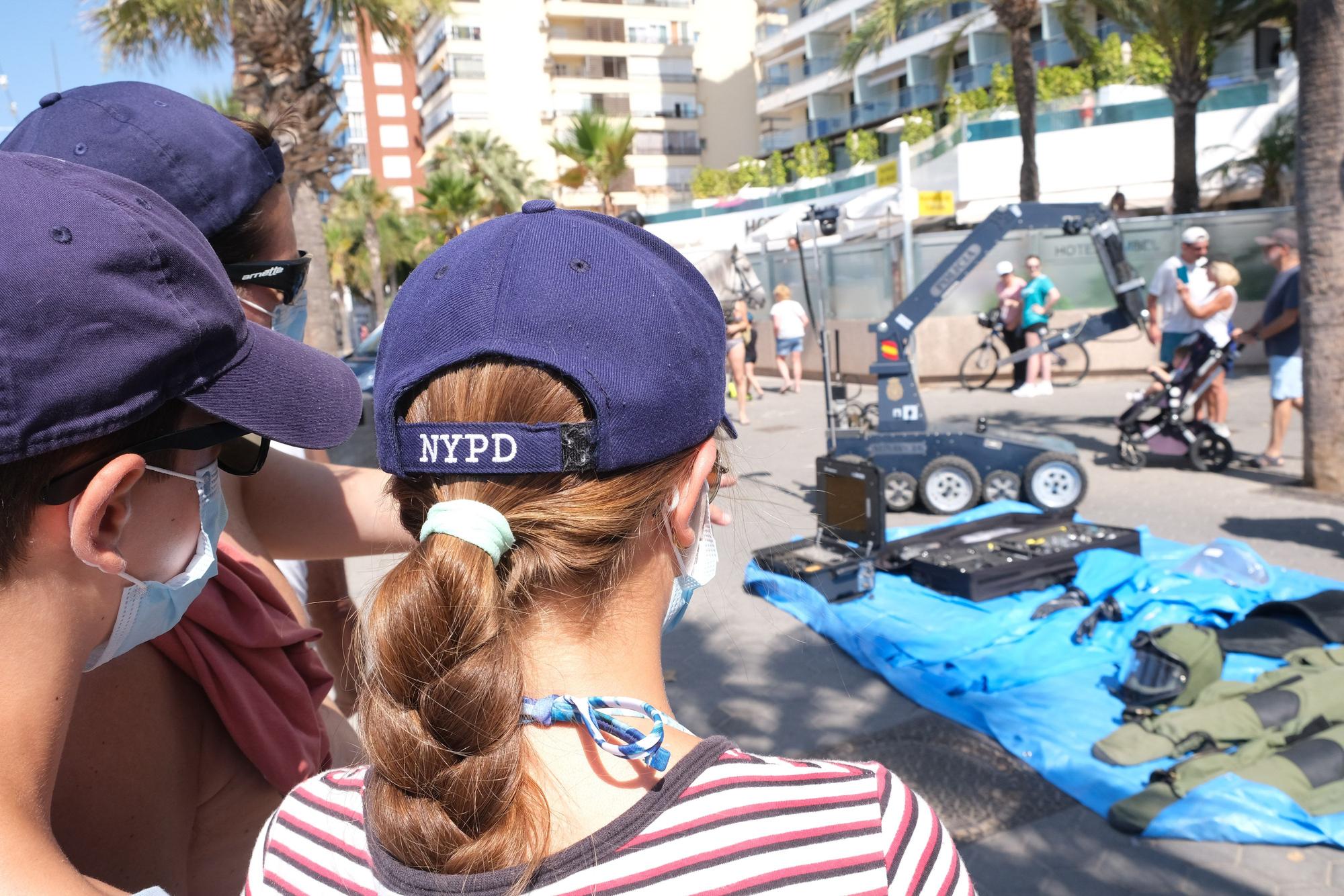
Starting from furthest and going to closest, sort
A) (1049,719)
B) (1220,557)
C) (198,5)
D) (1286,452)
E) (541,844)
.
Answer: (198,5), (1286,452), (1220,557), (1049,719), (541,844)

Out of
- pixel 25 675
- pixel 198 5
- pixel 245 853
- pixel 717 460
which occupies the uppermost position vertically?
pixel 198 5

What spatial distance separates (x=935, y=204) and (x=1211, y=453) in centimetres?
746

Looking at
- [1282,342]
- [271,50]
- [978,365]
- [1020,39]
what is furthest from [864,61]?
[1282,342]

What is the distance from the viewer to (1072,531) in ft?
20.2

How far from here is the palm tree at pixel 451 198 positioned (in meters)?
43.6

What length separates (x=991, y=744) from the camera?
4078mm

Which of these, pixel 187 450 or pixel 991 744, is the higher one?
pixel 187 450

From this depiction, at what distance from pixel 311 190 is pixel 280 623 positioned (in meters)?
12.6

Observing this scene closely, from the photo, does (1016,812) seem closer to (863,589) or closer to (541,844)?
(863,589)

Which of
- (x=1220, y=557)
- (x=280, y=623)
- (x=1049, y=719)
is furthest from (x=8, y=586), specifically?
(x=1220, y=557)

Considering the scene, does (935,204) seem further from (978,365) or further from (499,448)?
(499,448)

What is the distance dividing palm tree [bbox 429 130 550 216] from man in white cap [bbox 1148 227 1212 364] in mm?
40145

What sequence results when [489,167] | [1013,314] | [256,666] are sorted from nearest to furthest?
1. [256,666]
2. [1013,314]
3. [489,167]

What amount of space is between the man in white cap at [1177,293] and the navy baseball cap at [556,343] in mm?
9301
